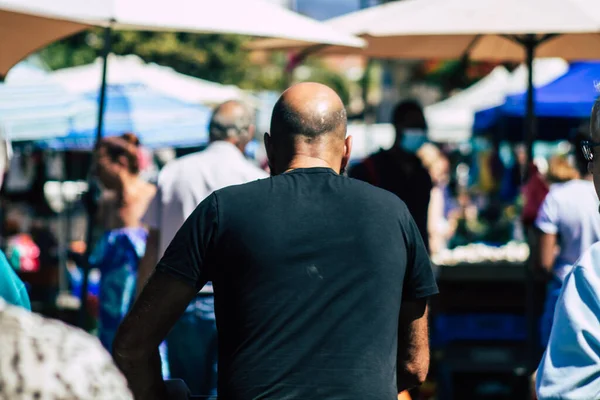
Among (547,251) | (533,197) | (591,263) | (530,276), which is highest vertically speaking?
(591,263)

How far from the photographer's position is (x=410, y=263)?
2865 millimetres

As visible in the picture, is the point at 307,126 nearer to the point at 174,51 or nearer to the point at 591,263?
the point at 591,263

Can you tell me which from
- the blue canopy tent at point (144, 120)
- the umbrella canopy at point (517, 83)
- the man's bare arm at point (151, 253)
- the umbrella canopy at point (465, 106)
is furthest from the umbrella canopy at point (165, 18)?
the umbrella canopy at point (465, 106)

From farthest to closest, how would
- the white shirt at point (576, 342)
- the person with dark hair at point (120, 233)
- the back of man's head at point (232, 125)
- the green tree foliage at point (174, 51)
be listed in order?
the green tree foliage at point (174, 51)
the person with dark hair at point (120, 233)
the back of man's head at point (232, 125)
the white shirt at point (576, 342)

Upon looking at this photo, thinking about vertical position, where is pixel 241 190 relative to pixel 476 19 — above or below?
below

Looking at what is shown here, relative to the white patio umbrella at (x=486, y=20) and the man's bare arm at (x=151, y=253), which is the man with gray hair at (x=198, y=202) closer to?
the man's bare arm at (x=151, y=253)

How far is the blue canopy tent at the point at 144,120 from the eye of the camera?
1000cm

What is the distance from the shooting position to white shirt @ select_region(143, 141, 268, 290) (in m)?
5.06

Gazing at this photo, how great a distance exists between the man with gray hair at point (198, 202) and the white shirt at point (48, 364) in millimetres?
3577

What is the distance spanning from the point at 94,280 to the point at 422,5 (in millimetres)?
5927

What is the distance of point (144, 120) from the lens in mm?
10188

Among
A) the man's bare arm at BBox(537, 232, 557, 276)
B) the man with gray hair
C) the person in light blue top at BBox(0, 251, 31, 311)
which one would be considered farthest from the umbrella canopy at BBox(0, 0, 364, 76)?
the person in light blue top at BBox(0, 251, 31, 311)

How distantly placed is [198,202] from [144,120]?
208 inches

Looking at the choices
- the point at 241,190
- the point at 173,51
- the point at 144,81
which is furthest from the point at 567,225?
the point at 173,51
